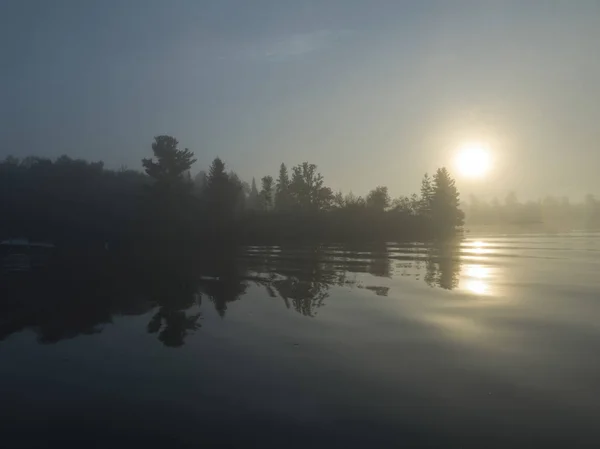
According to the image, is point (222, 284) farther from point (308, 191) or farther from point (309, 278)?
point (308, 191)

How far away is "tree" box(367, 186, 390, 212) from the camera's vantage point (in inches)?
3075

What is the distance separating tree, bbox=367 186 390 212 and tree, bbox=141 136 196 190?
105 feet

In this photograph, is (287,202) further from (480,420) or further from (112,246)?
(480,420)

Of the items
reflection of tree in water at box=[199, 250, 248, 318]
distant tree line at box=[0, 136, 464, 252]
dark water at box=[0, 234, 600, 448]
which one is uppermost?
distant tree line at box=[0, 136, 464, 252]

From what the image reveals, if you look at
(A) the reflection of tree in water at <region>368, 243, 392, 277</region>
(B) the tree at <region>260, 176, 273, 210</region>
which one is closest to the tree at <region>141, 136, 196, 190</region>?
(B) the tree at <region>260, 176, 273, 210</region>

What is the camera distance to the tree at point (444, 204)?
268ft

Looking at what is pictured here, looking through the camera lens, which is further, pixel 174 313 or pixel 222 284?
pixel 222 284

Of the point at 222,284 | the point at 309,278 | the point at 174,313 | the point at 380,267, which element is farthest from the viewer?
the point at 380,267

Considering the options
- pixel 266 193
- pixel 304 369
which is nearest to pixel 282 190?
pixel 266 193

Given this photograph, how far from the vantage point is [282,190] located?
327 feet

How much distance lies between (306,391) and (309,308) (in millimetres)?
7211

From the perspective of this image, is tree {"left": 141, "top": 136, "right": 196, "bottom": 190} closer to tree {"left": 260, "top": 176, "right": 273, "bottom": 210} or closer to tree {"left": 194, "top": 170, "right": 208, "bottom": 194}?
tree {"left": 194, "top": 170, "right": 208, "bottom": 194}

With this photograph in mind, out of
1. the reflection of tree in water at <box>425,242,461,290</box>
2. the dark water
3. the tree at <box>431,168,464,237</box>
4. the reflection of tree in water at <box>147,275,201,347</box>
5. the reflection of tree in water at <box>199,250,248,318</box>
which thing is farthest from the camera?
the tree at <box>431,168,464,237</box>

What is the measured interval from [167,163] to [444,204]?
49.6 meters
